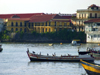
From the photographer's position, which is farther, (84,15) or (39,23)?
(39,23)

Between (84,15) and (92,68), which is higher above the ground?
(92,68)

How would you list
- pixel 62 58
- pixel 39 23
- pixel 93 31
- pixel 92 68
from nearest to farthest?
pixel 92 68 < pixel 62 58 < pixel 93 31 < pixel 39 23

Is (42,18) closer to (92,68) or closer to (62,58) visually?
(62,58)

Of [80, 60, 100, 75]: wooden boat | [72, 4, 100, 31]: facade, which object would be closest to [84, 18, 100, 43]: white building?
[72, 4, 100, 31]: facade

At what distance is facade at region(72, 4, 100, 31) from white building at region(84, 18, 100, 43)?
13142 millimetres

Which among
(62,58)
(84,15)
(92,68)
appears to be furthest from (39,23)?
(92,68)

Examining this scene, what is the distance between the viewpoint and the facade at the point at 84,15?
15538 cm

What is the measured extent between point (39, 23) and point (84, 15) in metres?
18.8

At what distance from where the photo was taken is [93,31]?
13788 cm

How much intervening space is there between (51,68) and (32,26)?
10006 cm

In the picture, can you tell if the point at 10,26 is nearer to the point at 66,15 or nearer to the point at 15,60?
the point at 66,15

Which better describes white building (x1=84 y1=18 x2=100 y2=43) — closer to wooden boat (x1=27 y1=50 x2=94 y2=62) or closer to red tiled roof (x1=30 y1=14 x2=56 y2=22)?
red tiled roof (x1=30 y1=14 x2=56 y2=22)

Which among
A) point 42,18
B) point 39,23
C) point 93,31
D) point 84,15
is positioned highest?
point 84,15

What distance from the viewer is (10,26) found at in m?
171
